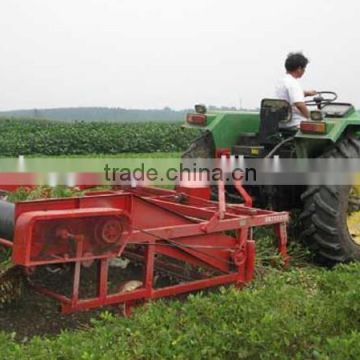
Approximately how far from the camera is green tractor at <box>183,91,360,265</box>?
5.38m

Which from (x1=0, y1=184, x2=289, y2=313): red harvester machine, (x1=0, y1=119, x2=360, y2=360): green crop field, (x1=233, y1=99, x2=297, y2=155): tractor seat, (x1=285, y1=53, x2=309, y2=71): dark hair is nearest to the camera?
(x1=0, y1=119, x2=360, y2=360): green crop field

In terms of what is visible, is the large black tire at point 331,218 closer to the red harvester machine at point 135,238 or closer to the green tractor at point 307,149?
the green tractor at point 307,149

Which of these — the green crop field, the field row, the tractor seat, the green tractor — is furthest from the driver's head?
the field row

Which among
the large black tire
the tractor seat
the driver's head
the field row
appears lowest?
the field row

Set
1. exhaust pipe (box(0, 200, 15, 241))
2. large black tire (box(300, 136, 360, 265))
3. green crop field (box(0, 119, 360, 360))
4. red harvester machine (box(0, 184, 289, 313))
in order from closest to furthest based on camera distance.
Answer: green crop field (box(0, 119, 360, 360)) → red harvester machine (box(0, 184, 289, 313)) → exhaust pipe (box(0, 200, 15, 241)) → large black tire (box(300, 136, 360, 265))

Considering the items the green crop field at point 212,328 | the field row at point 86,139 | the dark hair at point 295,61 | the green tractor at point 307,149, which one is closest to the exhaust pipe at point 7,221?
the green crop field at point 212,328

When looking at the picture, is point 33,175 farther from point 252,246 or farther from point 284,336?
point 284,336

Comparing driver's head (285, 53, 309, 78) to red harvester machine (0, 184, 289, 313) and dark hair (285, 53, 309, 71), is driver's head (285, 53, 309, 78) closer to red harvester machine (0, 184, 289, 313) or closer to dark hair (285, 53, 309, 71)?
dark hair (285, 53, 309, 71)

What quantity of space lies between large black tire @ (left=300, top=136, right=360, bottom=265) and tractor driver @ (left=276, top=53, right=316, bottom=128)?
1.37 feet

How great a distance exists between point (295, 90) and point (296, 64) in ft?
1.08

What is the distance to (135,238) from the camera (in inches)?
164

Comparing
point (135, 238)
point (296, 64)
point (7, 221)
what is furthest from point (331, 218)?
point (7, 221)

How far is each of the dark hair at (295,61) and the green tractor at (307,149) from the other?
394mm

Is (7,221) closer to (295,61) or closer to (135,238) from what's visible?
(135,238)
